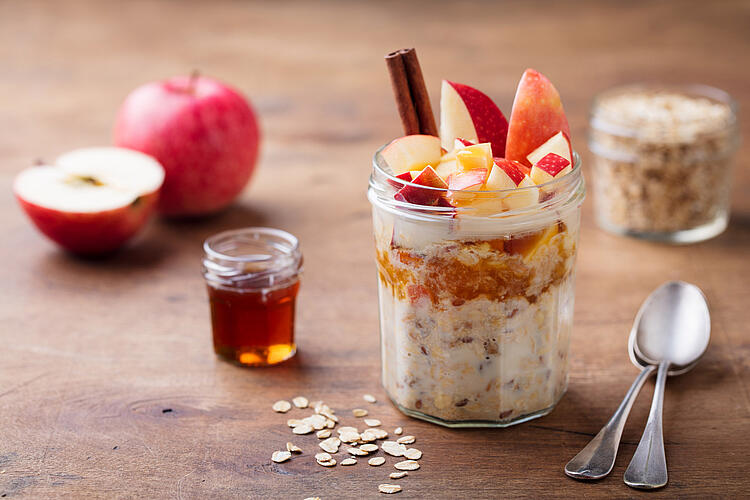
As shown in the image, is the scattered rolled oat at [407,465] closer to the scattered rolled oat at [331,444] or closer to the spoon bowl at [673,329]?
the scattered rolled oat at [331,444]

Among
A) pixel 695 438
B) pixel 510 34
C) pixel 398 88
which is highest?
pixel 398 88

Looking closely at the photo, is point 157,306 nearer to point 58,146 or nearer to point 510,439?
point 510,439

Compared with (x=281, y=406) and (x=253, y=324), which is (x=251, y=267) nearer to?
(x=253, y=324)

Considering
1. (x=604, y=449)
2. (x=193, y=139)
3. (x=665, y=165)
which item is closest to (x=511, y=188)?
(x=604, y=449)

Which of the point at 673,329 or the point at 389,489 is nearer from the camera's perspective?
the point at 389,489

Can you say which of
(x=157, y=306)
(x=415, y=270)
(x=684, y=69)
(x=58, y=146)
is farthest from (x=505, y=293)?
(x=684, y=69)

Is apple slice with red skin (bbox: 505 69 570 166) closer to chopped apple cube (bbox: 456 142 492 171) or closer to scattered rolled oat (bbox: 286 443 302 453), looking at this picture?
chopped apple cube (bbox: 456 142 492 171)
